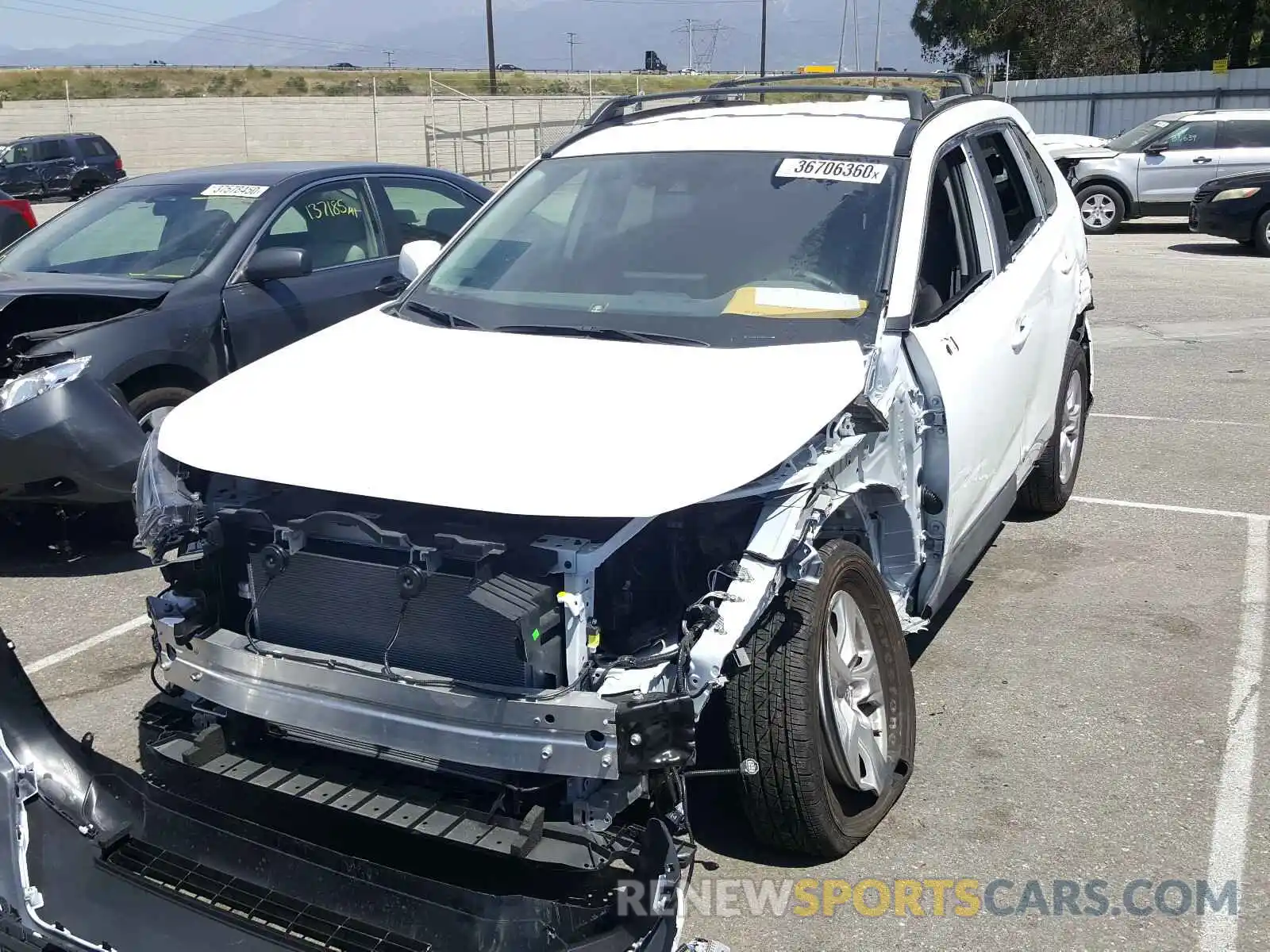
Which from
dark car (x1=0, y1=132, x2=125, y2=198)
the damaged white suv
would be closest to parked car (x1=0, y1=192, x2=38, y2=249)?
the damaged white suv

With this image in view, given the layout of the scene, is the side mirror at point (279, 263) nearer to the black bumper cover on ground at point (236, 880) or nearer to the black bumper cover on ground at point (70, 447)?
the black bumper cover on ground at point (70, 447)

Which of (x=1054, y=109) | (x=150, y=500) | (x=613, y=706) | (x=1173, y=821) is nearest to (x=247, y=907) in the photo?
(x=613, y=706)

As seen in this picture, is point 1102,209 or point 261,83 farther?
point 261,83

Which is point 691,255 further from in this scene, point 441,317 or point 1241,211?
point 1241,211

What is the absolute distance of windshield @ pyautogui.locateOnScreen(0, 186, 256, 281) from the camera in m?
6.88

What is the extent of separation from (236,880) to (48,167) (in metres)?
34.1

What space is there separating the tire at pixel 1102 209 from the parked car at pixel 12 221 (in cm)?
1513

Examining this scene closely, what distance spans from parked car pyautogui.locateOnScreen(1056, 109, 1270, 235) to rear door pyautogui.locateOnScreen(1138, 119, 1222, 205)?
0.04 ft

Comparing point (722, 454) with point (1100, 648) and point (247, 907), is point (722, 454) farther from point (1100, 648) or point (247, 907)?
point (1100, 648)

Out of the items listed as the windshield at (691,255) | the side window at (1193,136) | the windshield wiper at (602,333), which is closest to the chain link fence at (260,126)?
the side window at (1193,136)

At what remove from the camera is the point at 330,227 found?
7.55m

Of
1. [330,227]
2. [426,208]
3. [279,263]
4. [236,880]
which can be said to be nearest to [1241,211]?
[426,208]

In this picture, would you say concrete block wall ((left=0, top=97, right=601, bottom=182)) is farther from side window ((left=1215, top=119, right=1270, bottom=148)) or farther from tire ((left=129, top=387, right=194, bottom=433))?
tire ((left=129, top=387, right=194, bottom=433))

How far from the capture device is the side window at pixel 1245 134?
63.3 feet
